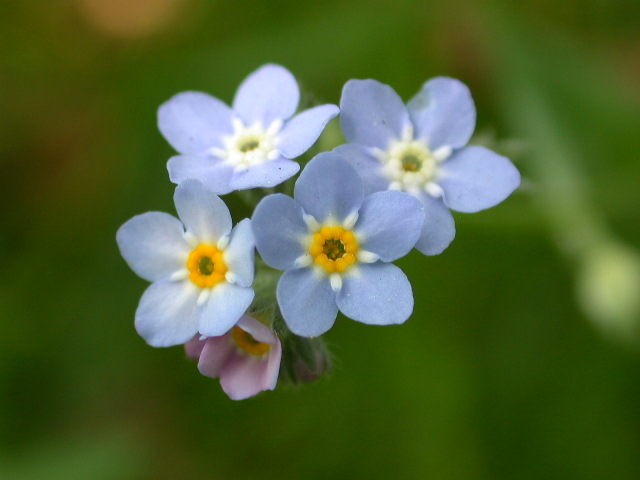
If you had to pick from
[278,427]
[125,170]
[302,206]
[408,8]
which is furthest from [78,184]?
[302,206]

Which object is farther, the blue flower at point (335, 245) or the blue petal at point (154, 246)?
the blue petal at point (154, 246)

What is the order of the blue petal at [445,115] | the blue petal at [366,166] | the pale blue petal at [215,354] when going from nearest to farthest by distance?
the pale blue petal at [215,354] < the blue petal at [366,166] < the blue petal at [445,115]

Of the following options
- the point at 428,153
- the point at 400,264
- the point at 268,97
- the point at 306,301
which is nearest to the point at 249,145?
the point at 268,97


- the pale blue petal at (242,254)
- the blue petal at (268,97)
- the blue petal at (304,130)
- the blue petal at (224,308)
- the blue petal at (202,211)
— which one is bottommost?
the blue petal at (224,308)

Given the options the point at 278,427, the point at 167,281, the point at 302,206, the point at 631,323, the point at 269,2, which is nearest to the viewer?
the point at 302,206

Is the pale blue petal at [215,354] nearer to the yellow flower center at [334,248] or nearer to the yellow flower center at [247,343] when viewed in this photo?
the yellow flower center at [247,343]

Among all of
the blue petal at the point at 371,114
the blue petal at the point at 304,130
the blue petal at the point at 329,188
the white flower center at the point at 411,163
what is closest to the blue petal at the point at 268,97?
the blue petal at the point at 304,130

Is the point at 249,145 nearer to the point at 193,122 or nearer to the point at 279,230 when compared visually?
the point at 193,122

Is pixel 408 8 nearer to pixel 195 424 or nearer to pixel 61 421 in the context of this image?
pixel 195 424
